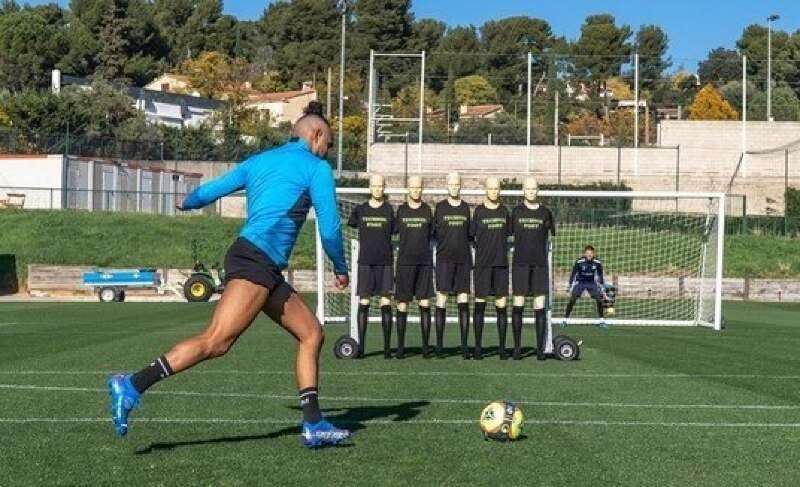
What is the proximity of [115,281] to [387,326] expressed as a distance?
72.9ft

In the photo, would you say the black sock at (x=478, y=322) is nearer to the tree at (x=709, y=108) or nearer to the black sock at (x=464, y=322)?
the black sock at (x=464, y=322)

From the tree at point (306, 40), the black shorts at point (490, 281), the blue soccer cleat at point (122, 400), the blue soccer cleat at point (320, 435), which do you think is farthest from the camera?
the tree at point (306, 40)

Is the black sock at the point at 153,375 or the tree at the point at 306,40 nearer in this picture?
the black sock at the point at 153,375

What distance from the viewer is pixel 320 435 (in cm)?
767

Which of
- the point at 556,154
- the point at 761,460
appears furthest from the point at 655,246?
the point at 556,154

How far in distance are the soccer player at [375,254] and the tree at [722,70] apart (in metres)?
90.3

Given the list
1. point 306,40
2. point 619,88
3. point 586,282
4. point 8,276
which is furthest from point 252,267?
point 306,40

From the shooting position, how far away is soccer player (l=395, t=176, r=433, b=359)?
14914mm

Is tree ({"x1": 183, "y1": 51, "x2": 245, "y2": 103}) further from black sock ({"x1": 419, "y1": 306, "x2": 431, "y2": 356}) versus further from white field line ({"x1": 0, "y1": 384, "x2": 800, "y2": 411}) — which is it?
white field line ({"x1": 0, "y1": 384, "x2": 800, "y2": 411})

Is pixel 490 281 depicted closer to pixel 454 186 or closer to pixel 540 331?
pixel 540 331

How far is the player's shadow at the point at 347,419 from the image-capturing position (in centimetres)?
773

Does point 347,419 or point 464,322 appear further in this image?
point 464,322

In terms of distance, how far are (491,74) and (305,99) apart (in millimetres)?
19959

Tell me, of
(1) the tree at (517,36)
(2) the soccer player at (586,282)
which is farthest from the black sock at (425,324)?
(1) the tree at (517,36)
